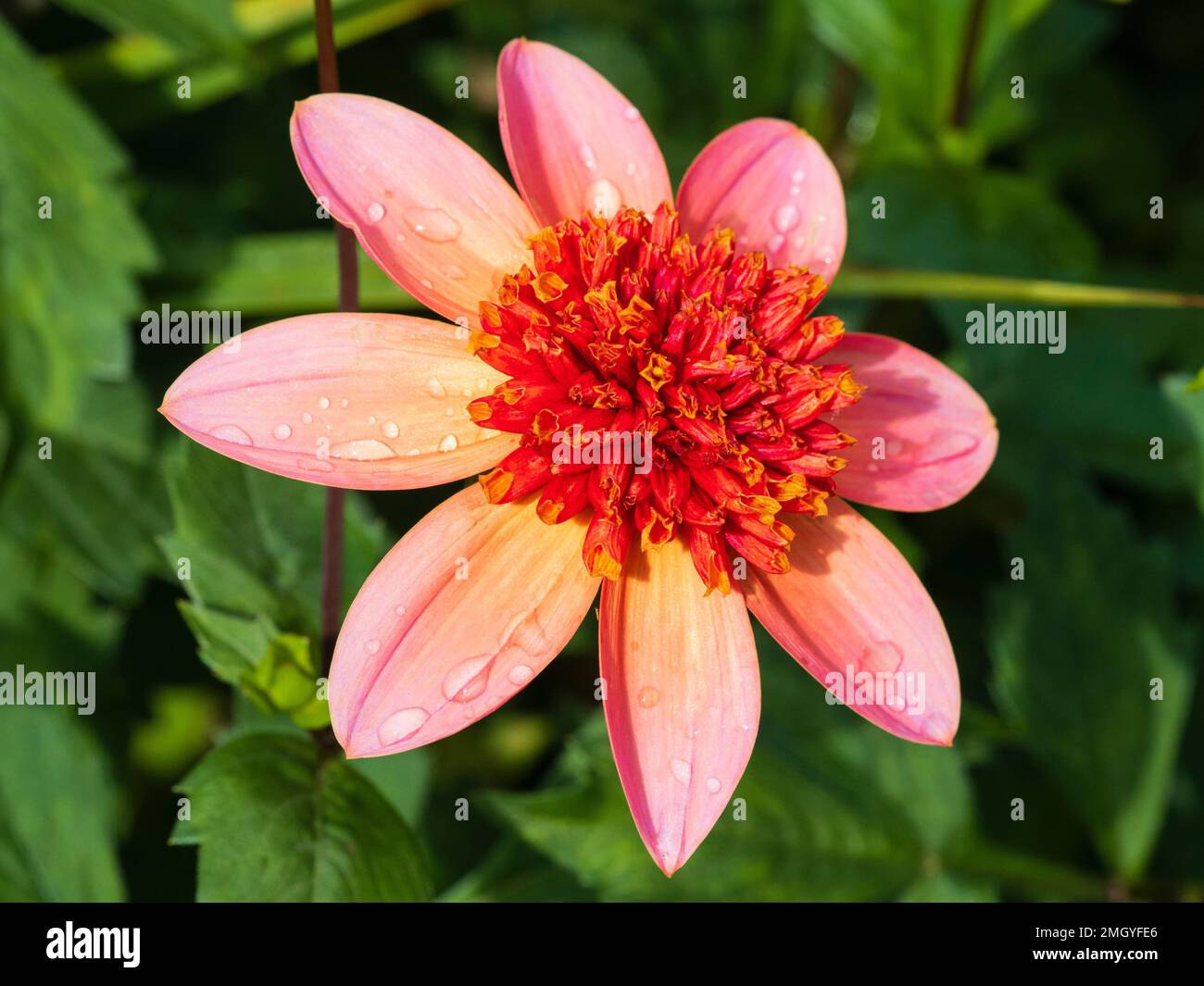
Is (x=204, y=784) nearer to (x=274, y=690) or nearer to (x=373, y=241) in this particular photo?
(x=274, y=690)

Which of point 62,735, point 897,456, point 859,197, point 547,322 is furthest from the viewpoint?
point 859,197

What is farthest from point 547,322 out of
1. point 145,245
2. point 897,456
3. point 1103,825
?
point 1103,825

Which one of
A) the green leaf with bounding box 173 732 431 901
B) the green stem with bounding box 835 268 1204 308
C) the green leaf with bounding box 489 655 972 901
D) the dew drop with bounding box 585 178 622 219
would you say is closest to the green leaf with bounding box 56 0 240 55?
the dew drop with bounding box 585 178 622 219

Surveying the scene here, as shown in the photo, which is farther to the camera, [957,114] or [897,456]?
[957,114]

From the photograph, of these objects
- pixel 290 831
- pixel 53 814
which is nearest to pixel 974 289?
pixel 290 831

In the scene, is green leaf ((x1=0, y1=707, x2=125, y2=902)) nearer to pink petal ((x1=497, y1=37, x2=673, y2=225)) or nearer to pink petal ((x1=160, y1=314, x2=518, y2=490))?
pink petal ((x1=160, y1=314, x2=518, y2=490))

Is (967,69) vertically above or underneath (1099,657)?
above

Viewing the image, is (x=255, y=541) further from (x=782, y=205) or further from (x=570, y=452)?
(x=782, y=205)

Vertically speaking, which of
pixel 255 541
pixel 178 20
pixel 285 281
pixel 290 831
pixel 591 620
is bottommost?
pixel 290 831
